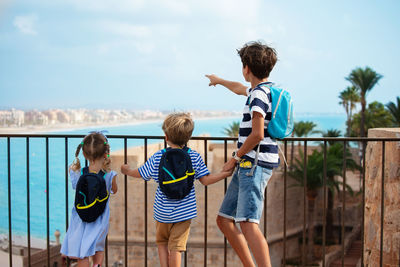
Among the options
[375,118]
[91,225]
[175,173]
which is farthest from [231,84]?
[375,118]

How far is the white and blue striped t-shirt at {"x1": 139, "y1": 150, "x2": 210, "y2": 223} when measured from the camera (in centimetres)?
267

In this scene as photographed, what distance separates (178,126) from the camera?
2598mm

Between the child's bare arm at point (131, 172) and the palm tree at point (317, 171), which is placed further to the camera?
the palm tree at point (317, 171)

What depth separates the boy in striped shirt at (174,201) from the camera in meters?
2.62

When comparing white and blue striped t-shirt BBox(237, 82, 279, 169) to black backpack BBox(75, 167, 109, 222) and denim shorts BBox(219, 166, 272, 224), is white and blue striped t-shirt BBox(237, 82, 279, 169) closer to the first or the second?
denim shorts BBox(219, 166, 272, 224)

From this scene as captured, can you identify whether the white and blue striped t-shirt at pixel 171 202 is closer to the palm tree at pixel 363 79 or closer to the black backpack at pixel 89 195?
the black backpack at pixel 89 195

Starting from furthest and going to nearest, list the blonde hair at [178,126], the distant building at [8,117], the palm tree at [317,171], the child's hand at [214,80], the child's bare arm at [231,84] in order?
the distant building at [8,117]
the palm tree at [317,171]
the child's hand at [214,80]
the child's bare arm at [231,84]
the blonde hair at [178,126]

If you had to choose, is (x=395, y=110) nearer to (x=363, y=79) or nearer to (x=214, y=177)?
(x=363, y=79)

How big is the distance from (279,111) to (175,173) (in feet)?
2.28

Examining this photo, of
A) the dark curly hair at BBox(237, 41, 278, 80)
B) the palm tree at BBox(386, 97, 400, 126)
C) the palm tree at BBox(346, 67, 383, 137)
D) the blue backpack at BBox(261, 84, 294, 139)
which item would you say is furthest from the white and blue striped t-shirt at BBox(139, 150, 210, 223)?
the palm tree at BBox(346, 67, 383, 137)

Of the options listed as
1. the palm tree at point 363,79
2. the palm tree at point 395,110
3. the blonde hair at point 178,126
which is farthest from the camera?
the palm tree at point 363,79

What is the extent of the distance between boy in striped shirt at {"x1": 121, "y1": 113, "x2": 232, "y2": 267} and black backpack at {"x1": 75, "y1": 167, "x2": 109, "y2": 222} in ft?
0.73

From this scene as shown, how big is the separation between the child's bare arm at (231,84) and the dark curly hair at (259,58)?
1.02 ft

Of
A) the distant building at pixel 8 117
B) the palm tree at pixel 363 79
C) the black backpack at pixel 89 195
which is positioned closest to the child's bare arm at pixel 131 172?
the black backpack at pixel 89 195
